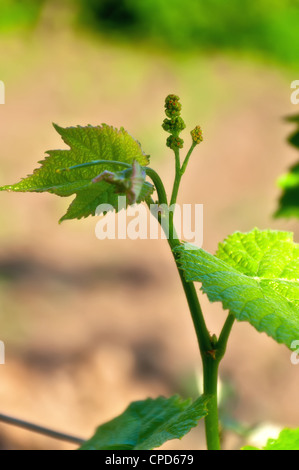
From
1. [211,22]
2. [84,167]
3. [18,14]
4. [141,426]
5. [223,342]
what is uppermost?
[18,14]

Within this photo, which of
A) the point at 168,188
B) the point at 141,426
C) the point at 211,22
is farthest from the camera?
the point at 211,22

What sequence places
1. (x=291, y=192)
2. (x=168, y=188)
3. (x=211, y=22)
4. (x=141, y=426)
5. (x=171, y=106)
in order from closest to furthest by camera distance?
(x=171, y=106) < (x=141, y=426) < (x=291, y=192) < (x=168, y=188) < (x=211, y=22)

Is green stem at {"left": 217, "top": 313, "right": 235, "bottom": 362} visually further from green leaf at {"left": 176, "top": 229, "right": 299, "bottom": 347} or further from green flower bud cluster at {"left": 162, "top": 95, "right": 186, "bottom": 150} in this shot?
green flower bud cluster at {"left": 162, "top": 95, "right": 186, "bottom": 150}

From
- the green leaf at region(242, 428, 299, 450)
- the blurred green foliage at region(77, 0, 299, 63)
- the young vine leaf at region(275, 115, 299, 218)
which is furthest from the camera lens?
the blurred green foliage at region(77, 0, 299, 63)

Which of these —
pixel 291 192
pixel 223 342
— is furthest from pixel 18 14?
pixel 223 342

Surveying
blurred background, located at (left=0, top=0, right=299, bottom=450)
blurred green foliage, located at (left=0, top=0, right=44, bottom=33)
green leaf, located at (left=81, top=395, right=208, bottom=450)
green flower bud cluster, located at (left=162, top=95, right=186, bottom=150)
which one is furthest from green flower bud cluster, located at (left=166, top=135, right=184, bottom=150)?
blurred green foliage, located at (left=0, top=0, right=44, bottom=33)

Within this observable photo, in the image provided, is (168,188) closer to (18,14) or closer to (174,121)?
(174,121)

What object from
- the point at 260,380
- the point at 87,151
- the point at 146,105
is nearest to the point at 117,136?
the point at 87,151
